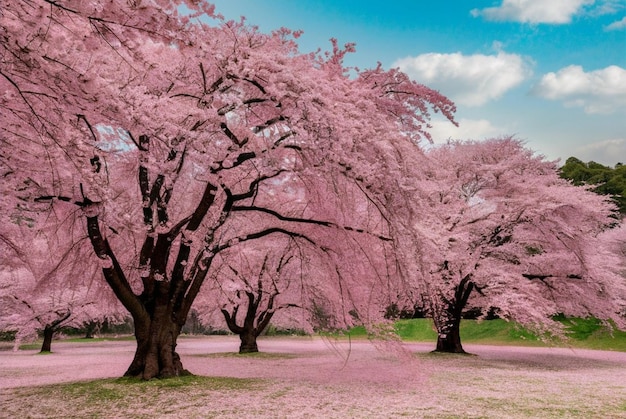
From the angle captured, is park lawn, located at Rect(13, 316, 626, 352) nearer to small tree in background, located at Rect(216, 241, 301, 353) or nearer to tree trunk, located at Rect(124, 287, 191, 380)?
small tree in background, located at Rect(216, 241, 301, 353)

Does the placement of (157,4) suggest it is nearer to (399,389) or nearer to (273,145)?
(273,145)

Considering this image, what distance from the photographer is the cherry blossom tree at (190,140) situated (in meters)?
5.48

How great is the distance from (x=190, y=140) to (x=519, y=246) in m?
17.4

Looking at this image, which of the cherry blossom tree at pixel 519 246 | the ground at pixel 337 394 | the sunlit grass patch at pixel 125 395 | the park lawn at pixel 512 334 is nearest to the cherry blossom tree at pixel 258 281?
the park lawn at pixel 512 334

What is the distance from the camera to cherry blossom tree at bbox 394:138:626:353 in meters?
19.4

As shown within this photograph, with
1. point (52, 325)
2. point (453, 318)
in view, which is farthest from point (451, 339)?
point (52, 325)

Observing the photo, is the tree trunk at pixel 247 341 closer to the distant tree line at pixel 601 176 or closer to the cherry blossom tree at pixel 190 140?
the cherry blossom tree at pixel 190 140

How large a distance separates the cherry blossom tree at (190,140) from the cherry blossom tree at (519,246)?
363 inches

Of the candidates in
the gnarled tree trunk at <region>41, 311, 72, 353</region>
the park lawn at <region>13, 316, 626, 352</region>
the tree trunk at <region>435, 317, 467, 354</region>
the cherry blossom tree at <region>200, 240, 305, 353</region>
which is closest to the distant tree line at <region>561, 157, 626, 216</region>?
the park lawn at <region>13, 316, 626, 352</region>

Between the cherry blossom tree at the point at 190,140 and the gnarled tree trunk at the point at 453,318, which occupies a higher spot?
the cherry blossom tree at the point at 190,140

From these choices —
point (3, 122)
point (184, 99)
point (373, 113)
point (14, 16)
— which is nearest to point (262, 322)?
point (184, 99)

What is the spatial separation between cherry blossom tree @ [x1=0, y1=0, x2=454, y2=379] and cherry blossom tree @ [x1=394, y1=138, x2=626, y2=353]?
923cm

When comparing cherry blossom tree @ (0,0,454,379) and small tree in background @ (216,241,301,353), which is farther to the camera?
small tree in background @ (216,241,301,353)

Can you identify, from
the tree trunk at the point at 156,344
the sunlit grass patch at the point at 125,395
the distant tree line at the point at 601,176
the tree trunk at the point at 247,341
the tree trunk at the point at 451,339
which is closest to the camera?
the sunlit grass patch at the point at 125,395
